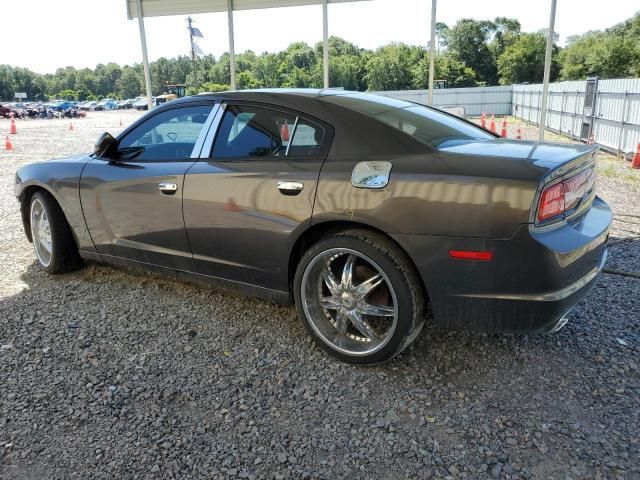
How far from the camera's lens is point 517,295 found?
2521mm

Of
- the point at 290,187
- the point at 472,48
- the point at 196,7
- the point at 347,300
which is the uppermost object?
the point at 472,48

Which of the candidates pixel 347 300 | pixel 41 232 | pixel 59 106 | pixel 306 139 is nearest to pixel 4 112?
pixel 59 106

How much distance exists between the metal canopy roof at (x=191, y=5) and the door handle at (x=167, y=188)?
19.8 ft

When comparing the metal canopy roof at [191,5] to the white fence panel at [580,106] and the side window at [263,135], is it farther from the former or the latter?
the side window at [263,135]

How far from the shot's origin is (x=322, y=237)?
309cm

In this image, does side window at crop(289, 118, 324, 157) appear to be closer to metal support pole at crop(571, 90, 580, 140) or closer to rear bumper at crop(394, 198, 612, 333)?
rear bumper at crop(394, 198, 612, 333)

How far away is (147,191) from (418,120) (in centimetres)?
195

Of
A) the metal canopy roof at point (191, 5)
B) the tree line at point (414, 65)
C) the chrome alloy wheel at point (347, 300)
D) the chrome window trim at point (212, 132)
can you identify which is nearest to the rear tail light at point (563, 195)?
the chrome alloy wheel at point (347, 300)

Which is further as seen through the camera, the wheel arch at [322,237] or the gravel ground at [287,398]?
the wheel arch at [322,237]

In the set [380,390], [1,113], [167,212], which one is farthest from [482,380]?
[1,113]

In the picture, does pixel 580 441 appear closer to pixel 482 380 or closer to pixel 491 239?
pixel 482 380

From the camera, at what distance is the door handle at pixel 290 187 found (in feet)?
9.95

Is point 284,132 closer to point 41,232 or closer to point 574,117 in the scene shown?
point 41,232

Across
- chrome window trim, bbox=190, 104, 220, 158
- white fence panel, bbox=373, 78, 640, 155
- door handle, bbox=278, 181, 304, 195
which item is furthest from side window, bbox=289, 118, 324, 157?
white fence panel, bbox=373, 78, 640, 155
